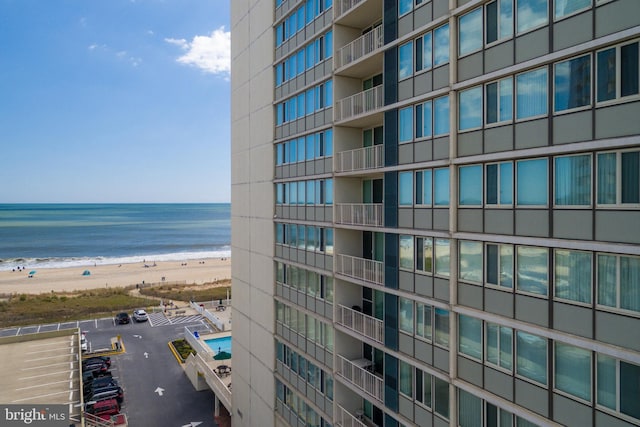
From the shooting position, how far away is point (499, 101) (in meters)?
10.9

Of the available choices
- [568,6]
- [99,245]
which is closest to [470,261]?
[568,6]

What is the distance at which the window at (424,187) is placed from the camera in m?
13.2

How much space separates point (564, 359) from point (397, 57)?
10164mm

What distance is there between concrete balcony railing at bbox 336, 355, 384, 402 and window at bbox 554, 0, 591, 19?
12.4 metres

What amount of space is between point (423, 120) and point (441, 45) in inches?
86.8

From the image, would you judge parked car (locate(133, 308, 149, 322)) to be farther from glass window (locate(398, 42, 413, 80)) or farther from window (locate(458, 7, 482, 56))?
window (locate(458, 7, 482, 56))

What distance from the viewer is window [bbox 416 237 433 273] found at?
13172mm

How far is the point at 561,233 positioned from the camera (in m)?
9.50

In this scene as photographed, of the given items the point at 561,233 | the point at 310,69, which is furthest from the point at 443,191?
the point at 310,69

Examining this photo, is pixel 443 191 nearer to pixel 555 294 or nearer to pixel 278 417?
pixel 555 294

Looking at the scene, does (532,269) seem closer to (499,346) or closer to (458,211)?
(499,346)

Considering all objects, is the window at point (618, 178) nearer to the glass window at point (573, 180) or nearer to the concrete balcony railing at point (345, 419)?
the glass window at point (573, 180)

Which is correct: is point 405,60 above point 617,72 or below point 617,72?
above

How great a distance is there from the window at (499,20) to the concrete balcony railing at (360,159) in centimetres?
559
